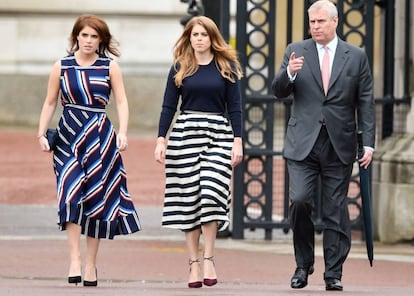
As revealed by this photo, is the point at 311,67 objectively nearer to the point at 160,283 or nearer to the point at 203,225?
the point at 203,225

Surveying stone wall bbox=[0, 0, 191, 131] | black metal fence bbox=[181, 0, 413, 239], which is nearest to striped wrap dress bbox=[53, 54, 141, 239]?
black metal fence bbox=[181, 0, 413, 239]

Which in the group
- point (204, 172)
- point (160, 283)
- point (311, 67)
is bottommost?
point (160, 283)

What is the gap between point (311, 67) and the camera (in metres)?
9.71

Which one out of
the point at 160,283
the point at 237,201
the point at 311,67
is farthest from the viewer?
the point at 237,201

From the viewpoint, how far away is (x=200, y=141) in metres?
9.77

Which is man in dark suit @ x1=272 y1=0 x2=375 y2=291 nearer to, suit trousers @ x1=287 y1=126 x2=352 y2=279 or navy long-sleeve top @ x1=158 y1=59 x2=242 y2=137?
suit trousers @ x1=287 y1=126 x2=352 y2=279

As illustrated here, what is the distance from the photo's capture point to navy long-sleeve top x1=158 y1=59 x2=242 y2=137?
32.1ft

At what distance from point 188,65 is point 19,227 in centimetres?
459

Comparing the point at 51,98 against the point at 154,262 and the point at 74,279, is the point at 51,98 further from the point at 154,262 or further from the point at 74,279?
the point at 154,262

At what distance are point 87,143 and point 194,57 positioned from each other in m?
0.88

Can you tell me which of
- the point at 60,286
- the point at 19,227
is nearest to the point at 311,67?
the point at 60,286

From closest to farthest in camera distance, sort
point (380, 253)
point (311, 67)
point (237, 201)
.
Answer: point (311, 67), point (380, 253), point (237, 201)

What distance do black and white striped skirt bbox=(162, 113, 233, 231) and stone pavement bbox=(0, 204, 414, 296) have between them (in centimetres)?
49

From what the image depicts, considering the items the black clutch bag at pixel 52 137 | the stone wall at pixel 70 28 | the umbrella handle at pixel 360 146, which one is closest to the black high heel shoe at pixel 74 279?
the black clutch bag at pixel 52 137
